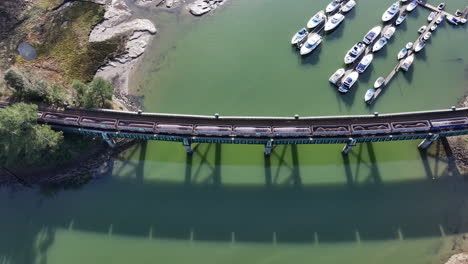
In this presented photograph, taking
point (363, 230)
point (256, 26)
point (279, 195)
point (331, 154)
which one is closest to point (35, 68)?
point (256, 26)

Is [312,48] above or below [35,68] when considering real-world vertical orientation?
above

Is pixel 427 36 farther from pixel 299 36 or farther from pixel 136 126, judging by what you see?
pixel 136 126

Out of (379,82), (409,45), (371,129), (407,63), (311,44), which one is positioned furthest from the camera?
(311,44)

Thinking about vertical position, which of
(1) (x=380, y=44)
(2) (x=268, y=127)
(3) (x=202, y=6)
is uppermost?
(3) (x=202, y=6)

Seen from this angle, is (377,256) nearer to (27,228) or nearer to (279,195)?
(279,195)

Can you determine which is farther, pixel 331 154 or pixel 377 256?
pixel 331 154

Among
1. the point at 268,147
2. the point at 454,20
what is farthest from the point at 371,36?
Result: the point at 268,147
